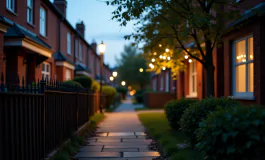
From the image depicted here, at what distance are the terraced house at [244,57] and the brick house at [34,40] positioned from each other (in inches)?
240

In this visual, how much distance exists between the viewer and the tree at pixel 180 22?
799cm

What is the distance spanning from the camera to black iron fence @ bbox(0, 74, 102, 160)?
371 cm

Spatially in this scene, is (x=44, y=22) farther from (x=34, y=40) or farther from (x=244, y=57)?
(x=244, y=57)

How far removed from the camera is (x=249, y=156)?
11.1 feet

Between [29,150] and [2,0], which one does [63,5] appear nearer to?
[2,0]

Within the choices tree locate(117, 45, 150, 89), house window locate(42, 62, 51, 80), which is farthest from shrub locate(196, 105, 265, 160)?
tree locate(117, 45, 150, 89)

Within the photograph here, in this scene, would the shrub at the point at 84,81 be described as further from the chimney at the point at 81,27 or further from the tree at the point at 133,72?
the tree at the point at 133,72

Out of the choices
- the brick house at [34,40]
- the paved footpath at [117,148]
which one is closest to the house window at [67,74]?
the brick house at [34,40]

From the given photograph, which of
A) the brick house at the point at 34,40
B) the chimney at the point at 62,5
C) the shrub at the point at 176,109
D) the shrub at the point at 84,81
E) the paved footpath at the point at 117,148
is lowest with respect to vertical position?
the paved footpath at the point at 117,148

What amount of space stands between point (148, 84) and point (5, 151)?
167ft

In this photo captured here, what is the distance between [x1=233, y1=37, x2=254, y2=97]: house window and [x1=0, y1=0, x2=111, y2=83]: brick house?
670cm

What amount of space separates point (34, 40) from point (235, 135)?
31.4 ft

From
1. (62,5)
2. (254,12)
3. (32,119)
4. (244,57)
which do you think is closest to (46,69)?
(62,5)

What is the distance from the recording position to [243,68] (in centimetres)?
1069
